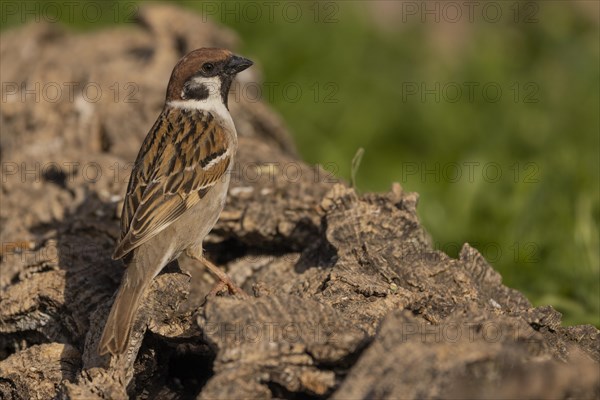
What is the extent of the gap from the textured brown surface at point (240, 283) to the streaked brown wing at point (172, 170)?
34 cm

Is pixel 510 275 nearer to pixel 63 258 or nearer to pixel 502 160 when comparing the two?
pixel 502 160

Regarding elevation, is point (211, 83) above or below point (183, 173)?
above

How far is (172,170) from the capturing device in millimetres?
4840

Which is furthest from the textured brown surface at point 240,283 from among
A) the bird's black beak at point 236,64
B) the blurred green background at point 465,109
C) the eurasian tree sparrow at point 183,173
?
the blurred green background at point 465,109

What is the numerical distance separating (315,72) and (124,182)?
367 cm

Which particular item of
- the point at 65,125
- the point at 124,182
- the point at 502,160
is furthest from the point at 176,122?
the point at 502,160

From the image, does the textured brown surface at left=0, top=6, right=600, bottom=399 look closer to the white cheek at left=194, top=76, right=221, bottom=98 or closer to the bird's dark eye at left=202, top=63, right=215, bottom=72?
the white cheek at left=194, top=76, right=221, bottom=98

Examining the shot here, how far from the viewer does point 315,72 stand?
8.76m

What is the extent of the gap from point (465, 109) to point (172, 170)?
434cm

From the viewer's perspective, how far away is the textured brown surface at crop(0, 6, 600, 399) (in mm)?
3109

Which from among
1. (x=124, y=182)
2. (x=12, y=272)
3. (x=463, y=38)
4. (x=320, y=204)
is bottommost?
(x=12, y=272)

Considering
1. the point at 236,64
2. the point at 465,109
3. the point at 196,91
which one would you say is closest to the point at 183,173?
the point at 196,91

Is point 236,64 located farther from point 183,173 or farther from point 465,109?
point 465,109

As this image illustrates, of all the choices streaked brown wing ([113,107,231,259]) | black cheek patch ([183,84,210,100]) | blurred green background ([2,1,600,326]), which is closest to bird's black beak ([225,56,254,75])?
black cheek patch ([183,84,210,100])
